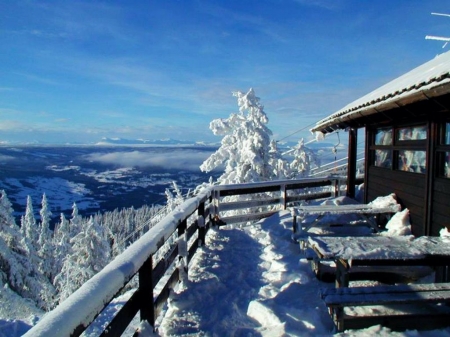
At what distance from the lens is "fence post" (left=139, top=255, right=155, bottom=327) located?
295 centimetres

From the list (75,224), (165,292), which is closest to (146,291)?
(165,292)

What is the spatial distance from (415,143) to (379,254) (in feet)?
11.7

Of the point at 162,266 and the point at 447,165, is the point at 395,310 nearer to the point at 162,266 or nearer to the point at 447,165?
the point at 162,266

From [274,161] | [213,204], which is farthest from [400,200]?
[274,161]

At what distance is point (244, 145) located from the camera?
1903cm

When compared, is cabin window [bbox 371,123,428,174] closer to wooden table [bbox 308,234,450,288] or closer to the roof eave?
the roof eave

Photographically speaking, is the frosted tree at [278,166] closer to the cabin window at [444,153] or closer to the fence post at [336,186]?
the fence post at [336,186]

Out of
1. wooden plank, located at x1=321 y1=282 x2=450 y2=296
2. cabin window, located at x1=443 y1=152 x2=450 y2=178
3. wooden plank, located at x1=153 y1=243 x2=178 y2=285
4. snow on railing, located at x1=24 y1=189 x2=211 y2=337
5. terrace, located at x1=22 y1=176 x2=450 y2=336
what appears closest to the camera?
snow on railing, located at x1=24 y1=189 x2=211 y2=337

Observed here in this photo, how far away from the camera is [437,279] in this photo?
4469 mm

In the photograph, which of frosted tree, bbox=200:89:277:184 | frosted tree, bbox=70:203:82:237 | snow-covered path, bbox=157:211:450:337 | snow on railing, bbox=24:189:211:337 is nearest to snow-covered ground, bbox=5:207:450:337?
snow-covered path, bbox=157:211:450:337

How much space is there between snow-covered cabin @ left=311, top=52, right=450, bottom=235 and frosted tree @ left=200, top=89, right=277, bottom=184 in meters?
10.4

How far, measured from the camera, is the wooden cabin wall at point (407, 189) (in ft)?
19.6

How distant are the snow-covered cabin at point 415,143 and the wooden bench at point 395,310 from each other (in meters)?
2.33

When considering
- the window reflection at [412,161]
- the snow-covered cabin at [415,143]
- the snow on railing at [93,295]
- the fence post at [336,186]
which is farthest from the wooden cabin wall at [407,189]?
the snow on railing at [93,295]
